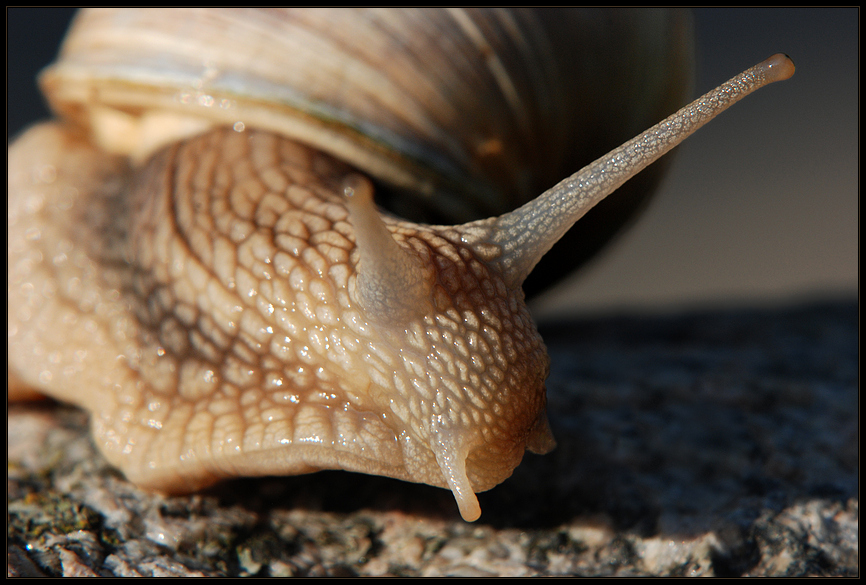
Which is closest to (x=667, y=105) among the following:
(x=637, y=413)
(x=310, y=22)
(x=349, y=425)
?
(x=637, y=413)

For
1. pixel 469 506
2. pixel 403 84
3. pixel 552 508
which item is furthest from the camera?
pixel 403 84

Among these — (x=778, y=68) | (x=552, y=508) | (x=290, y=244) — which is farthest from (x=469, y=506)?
(x=778, y=68)

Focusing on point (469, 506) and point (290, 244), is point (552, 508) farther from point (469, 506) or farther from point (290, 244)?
point (290, 244)

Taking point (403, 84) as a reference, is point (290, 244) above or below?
below

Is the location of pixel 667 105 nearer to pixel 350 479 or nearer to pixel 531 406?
pixel 531 406

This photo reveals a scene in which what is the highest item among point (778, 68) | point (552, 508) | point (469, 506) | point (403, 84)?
point (778, 68)

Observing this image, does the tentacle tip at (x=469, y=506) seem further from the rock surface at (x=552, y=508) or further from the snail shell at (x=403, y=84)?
the snail shell at (x=403, y=84)
